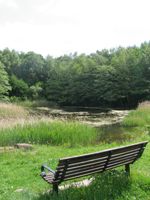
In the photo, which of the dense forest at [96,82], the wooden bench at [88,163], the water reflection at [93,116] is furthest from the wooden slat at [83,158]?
the dense forest at [96,82]

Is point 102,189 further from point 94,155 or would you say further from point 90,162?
point 94,155

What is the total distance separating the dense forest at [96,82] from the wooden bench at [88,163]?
2804 cm

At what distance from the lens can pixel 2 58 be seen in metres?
54.0

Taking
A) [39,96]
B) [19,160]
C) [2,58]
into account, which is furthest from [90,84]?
[19,160]

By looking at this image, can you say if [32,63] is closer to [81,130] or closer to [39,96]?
[39,96]

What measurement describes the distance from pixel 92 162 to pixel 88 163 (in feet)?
0.29

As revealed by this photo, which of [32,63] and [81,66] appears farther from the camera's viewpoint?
[32,63]

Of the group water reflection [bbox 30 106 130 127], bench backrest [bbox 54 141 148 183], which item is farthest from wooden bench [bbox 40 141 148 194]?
water reflection [bbox 30 106 130 127]

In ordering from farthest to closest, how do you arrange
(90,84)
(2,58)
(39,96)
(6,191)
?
1. (2,58)
2. (39,96)
3. (90,84)
4. (6,191)

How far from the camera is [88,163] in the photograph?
2887 millimetres

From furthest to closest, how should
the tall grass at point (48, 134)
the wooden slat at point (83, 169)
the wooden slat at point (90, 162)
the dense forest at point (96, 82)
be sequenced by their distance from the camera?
1. the dense forest at point (96, 82)
2. the tall grass at point (48, 134)
3. the wooden slat at point (83, 169)
4. the wooden slat at point (90, 162)

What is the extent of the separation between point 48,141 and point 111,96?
27785 mm

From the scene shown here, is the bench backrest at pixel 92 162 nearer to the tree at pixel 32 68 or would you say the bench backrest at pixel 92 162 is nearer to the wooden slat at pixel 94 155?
the wooden slat at pixel 94 155

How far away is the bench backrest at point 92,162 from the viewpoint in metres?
2.69
